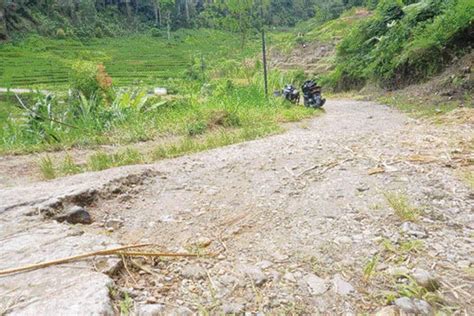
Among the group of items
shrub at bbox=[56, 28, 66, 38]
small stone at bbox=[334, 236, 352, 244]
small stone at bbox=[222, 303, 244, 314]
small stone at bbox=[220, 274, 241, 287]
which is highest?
shrub at bbox=[56, 28, 66, 38]

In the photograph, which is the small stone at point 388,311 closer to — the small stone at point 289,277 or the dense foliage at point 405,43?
the small stone at point 289,277

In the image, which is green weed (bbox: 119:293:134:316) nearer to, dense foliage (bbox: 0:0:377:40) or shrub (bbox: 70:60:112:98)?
shrub (bbox: 70:60:112:98)

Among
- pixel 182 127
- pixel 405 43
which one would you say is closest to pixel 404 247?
pixel 182 127

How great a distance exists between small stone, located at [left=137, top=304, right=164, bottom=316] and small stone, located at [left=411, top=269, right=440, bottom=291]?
810 mm

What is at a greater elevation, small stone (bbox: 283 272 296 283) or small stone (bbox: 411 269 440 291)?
small stone (bbox: 411 269 440 291)

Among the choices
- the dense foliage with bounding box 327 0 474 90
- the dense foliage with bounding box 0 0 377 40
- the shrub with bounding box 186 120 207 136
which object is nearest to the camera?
the shrub with bounding box 186 120 207 136

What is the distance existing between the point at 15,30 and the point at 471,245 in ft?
135

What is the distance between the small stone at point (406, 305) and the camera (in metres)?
1.01

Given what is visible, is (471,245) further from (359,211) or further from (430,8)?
(430,8)

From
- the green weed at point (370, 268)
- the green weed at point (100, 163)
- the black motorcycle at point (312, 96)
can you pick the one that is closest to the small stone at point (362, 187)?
the green weed at point (370, 268)

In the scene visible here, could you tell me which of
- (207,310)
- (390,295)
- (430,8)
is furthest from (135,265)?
(430,8)

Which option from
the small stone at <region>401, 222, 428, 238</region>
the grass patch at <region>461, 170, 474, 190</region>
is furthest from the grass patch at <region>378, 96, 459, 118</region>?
the small stone at <region>401, 222, 428, 238</region>

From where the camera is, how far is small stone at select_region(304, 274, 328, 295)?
113 cm

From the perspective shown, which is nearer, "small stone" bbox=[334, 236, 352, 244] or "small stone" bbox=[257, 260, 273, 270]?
"small stone" bbox=[257, 260, 273, 270]
